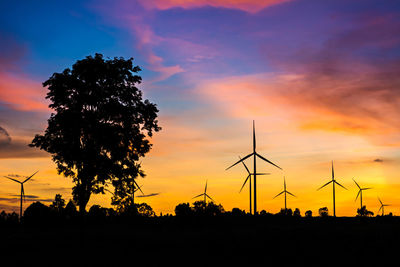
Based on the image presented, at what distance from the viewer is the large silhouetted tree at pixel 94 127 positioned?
56469 millimetres

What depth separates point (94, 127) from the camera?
57.0 m

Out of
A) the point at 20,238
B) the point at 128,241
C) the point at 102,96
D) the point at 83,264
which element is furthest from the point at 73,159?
the point at 83,264

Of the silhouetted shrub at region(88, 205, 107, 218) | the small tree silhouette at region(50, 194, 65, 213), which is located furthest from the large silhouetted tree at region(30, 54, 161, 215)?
the small tree silhouette at region(50, 194, 65, 213)

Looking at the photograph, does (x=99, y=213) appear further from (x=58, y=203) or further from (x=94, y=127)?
(x=58, y=203)

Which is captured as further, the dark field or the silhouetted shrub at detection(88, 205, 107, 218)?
the silhouetted shrub at detection(88, 205, 107, 218)

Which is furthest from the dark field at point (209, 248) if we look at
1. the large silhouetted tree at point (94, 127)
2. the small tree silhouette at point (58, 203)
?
the small tree silhouette at point (58, 203)

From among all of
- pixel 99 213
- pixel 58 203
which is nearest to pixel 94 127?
pixel 99 213

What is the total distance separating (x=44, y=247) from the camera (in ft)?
139

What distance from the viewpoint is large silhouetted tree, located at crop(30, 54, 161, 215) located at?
56.5 meters

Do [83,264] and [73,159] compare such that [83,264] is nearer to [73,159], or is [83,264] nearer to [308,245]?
[308,245]

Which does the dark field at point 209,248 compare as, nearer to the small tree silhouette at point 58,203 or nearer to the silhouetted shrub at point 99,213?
the silhouetted shrub at point 99,213

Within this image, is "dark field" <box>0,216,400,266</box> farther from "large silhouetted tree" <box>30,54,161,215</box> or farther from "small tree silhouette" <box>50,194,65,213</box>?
"small tree silhouette" <box>50,194,65,213</box>

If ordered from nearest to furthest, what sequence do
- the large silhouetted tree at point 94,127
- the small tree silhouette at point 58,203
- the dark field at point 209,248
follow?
the dark field at point 209,248 → the large silhouetted tree at point 94,127 → the small tree silhouette at point 58,203

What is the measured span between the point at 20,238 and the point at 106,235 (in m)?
8.65
